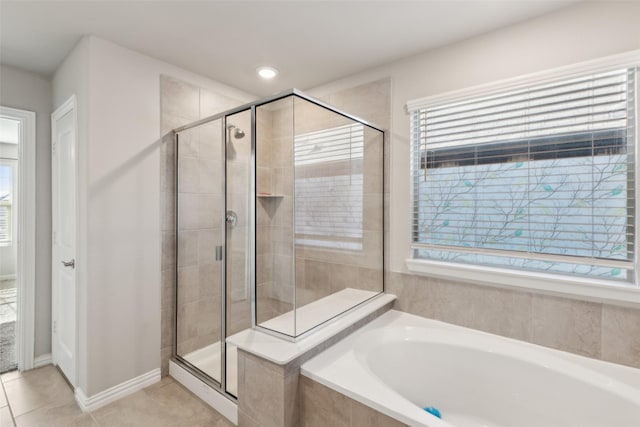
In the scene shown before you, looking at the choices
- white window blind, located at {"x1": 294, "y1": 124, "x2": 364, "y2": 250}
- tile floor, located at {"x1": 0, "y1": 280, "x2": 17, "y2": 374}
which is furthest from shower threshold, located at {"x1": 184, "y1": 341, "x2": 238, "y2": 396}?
tile floor, located at {"x1": 0, "y1": 280, "x2": 17, "y2": 374}

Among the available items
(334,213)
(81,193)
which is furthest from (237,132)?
(81,193)

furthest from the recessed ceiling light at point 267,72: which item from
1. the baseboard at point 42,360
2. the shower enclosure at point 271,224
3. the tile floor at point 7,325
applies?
the tile floor at point 7,325

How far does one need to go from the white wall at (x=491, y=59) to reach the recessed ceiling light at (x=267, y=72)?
47 cm

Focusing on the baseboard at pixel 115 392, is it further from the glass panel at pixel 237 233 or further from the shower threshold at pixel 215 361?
the glass panel at pixel 237 233

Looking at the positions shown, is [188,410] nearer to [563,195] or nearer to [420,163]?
[420,163]

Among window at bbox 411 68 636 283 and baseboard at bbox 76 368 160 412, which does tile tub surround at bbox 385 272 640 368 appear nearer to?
window at bbox 411 68 636 283

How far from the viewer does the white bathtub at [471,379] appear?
1.38 metres

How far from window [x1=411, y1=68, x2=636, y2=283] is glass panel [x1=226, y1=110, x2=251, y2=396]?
1.18 meters

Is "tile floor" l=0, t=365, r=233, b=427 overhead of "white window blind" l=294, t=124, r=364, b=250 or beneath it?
beneath

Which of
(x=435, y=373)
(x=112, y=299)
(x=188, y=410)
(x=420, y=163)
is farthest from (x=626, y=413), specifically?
(x=112, y=299)

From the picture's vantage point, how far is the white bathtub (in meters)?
1.38

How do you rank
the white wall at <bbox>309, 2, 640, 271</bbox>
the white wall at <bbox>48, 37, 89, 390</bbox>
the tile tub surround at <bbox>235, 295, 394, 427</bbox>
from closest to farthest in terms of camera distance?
1. the tile tub surround at <bbox>235, 295, 394, 427</bbox>
2. the white wall at <bbox>309, 2, 640, 271</bbox>
3. the white wall at <bbox>48, 37, 89, 390</bbox>

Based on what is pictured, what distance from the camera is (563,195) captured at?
1.69 meters

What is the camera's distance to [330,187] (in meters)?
2.09
